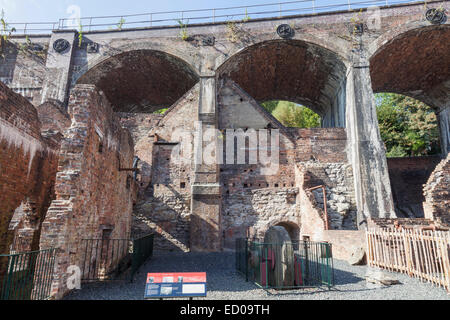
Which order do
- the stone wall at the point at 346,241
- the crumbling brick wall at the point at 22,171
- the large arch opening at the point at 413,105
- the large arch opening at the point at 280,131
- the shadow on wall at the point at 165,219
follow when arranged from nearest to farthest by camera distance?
the crumbling brick wall at the point at 22,171, the stone wall at the point at 346,241, the shadow on wall at the point at 165,219, the large arch opening at the point at 280,131, the large arch opening at the point at 413,105

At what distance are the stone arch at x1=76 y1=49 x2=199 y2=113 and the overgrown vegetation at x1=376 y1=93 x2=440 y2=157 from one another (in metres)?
17.4

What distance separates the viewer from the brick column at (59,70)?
15.5 m

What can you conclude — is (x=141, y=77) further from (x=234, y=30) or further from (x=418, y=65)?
(x=418, y=65)

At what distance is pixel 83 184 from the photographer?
6344 millimetres

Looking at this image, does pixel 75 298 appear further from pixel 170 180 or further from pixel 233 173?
pixel 233 173

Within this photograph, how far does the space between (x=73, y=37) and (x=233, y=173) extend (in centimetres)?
1218

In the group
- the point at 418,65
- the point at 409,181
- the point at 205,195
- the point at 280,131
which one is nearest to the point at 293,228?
the point at 205,195

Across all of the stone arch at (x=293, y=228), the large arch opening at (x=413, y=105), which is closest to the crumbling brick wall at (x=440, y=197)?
the stone arch at (x=293, y=228)

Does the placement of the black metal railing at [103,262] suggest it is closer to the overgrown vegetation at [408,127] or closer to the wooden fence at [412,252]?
the wooden fence at [412,252]

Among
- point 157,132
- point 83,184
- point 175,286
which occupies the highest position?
point 157,132

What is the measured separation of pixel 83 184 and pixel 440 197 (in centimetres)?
1274

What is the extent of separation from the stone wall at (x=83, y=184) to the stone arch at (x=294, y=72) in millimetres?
9021

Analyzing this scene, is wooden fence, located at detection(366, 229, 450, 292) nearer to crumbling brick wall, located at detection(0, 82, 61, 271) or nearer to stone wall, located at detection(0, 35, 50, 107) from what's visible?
crumbling brick wall, located at detection(0, 82, 61, 271)

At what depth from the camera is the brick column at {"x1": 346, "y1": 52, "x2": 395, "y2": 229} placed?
1244 centimetres
